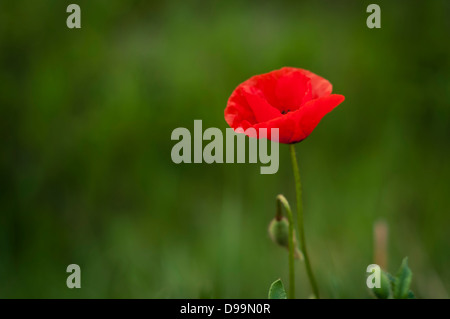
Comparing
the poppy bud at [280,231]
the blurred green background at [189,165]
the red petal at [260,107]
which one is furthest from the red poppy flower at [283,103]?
the blurred green background at [189,165]

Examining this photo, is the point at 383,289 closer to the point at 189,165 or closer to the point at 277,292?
the point at 277,292

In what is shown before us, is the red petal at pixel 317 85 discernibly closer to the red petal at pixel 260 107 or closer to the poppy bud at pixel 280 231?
the red petal at pixel 260 107

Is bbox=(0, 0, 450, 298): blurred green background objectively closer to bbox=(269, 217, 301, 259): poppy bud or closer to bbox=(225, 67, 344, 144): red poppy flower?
bbox=(269, 217, 301, 259): poppy bud

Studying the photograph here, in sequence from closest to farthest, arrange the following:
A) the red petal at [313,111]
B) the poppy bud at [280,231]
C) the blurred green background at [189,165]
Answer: the red petal at [313,111], the poppy bud at [280,231], the blurred green background at [189,165]

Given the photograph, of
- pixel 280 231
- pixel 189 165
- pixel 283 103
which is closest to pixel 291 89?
pixel 283 103

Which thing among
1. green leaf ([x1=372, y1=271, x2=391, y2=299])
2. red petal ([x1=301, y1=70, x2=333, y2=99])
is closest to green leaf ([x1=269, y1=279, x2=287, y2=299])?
green leaf ([x1=372, y1=271, x2=391, y2=299])
